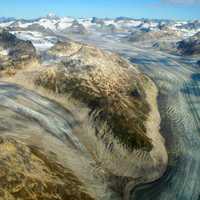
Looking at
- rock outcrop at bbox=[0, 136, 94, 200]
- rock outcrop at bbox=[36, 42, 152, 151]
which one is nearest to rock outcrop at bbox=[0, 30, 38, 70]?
rock outcrop at bbox=[36, 42, 152, 151]

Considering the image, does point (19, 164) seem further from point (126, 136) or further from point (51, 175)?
point (126, 136)

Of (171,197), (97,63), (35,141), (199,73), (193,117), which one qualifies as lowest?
(171,197)

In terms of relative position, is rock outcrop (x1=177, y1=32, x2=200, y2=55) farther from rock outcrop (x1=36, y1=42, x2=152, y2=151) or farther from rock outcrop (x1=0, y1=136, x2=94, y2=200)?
rock outcrop (x1=0, y1=136, x2=94, y2=200)

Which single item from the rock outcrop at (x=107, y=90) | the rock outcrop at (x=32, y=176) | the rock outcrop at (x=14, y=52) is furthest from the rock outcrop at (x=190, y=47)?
the rock outcrop at (x=32, y=176)

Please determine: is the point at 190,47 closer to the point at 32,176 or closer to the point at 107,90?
the point at 107,90

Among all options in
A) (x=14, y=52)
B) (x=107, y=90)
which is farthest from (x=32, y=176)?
(x=14, y=52)

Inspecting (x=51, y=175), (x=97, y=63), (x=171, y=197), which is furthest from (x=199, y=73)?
(x=51, y=175)

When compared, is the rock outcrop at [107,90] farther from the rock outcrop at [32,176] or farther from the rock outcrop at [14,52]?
the rock outcrop at [32,176]

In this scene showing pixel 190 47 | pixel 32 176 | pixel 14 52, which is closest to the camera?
pixel 32 176
